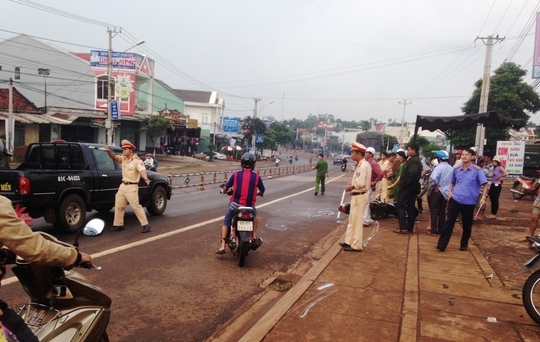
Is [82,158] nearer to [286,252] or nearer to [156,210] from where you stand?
[156,210]

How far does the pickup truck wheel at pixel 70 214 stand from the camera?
7.47 m

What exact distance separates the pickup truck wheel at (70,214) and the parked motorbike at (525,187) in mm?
12104

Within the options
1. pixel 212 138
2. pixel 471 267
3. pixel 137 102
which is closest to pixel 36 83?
pixel 137 102

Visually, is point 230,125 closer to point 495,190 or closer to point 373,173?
point 495,190

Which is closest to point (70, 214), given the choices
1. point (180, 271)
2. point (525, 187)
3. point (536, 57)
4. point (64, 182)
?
point (64, 182)

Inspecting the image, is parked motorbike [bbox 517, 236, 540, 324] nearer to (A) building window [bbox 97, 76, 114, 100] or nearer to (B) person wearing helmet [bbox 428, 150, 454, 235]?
(B) person wearing helmet [bbox 428, 150, 454, 235]

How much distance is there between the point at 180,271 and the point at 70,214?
3.21 meters

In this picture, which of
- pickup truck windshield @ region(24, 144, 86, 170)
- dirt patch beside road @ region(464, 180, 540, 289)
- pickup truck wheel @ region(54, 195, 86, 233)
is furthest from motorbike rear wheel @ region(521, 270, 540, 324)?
pickup truck windshield @ region(24, 144, 86, 170)

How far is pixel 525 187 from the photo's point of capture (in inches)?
504

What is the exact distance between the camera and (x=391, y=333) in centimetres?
393

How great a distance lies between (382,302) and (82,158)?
6.51m

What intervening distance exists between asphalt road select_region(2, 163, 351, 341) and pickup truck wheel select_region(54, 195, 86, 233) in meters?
0.23

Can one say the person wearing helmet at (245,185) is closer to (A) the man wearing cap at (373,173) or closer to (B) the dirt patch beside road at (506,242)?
(A) the man wearing cap at (373,173)

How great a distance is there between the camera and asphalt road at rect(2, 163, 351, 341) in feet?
13.9
